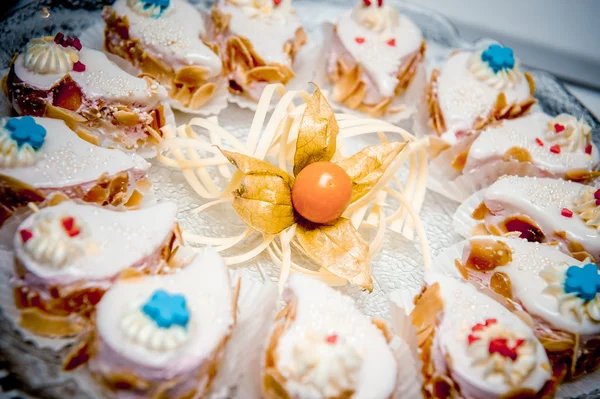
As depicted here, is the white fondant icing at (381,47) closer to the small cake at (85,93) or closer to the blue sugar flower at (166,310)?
the small cake at (85,93)

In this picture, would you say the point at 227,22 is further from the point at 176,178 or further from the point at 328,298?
the point at 328,298


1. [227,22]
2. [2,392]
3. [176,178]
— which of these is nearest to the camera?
[2,392]

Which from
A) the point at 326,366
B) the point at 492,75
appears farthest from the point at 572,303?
the point at 492,75

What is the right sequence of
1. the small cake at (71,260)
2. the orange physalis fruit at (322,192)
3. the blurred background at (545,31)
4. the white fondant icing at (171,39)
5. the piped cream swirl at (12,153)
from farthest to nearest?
the blurred background at (545,31), the white fondant icing at (171,39), the orange physalis fruit at (322,192), the piped cream swirl at (12,153), the small cake at (71,260)

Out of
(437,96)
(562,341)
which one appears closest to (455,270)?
(562,341)

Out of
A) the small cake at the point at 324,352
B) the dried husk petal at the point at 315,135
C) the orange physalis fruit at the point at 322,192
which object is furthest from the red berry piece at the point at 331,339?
the dried husk petal at the point at 315,135

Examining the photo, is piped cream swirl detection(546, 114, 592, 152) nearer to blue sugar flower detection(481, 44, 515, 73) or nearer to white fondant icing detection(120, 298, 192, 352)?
blue sugar flower detection(481, 44, 515, 73)

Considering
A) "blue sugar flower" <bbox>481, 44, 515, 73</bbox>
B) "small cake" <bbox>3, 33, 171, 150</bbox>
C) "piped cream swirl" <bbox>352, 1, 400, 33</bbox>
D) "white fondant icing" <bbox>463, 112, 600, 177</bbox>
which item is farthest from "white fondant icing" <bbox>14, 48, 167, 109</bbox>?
"blue sugar flower" <bbox>481, 44, 515, 73</bbox>
